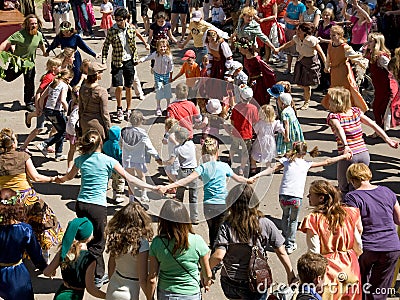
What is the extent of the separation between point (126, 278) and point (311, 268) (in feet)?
4.76

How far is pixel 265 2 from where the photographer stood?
47.4 ft

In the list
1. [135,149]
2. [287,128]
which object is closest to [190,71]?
[287,128]

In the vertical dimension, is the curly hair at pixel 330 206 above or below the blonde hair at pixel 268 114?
above

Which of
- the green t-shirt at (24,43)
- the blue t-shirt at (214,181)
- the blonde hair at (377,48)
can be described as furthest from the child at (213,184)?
the green t-shirt at (24,43)

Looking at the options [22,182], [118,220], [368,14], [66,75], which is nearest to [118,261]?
[118,220]

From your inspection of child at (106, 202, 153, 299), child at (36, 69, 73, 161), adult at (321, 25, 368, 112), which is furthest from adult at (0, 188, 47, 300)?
adult at (321, 25, 368, 112)

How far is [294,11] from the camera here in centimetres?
1410

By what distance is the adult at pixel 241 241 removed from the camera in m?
5.82

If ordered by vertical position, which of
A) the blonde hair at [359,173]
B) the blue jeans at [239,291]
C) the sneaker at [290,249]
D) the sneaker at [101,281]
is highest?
the blonde hair at [359,173]

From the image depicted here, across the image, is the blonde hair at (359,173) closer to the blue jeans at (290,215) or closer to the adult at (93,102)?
the blue jeans at (290,215)

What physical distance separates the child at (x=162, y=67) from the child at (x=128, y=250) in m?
5.81

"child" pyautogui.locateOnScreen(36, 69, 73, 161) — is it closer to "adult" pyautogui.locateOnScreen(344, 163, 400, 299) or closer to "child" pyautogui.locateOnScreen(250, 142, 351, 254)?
"child" pyautogui.locateOnScreen(250, 142, 351, 254)

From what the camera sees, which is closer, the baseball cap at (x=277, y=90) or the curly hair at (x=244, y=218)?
the curly hair at (x=244, y=218)

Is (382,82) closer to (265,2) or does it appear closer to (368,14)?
(368,14)
